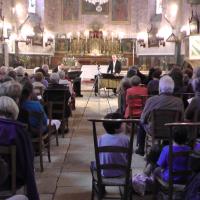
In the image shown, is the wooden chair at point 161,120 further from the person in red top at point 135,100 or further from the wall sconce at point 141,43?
the wall sconce at point 141,43

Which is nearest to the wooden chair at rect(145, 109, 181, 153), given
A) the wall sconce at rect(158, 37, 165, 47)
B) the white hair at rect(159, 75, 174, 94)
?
the white hair at rect(159, 75, 174, 94)

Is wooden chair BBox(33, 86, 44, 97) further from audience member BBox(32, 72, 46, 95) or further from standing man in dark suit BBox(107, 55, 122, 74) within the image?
standing man in dark suit BBox(107, 55, 122, 74)

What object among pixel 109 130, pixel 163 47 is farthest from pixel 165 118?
pixel 163 47

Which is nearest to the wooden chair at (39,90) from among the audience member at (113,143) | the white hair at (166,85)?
the white hair at (166,85)

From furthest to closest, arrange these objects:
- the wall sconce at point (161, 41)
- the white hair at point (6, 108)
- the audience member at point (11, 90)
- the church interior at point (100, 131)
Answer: the wall sconce at point (161, 41) → the audience member at point (11, 90) → the white hair at point (6, 108) → the church interior at point (100, 131)

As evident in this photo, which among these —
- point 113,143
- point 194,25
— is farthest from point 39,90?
point 194,25

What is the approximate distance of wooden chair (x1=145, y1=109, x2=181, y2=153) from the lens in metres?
6.72

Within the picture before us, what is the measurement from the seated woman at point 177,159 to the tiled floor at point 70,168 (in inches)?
47.8

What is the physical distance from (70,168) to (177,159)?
2747 mm

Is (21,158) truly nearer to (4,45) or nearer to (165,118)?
(165,118)

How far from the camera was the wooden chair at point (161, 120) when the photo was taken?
672 cm

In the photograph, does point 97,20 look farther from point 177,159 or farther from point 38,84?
point 177,159

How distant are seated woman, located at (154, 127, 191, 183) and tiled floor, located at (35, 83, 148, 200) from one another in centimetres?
121

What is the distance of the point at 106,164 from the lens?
484 centimetres
